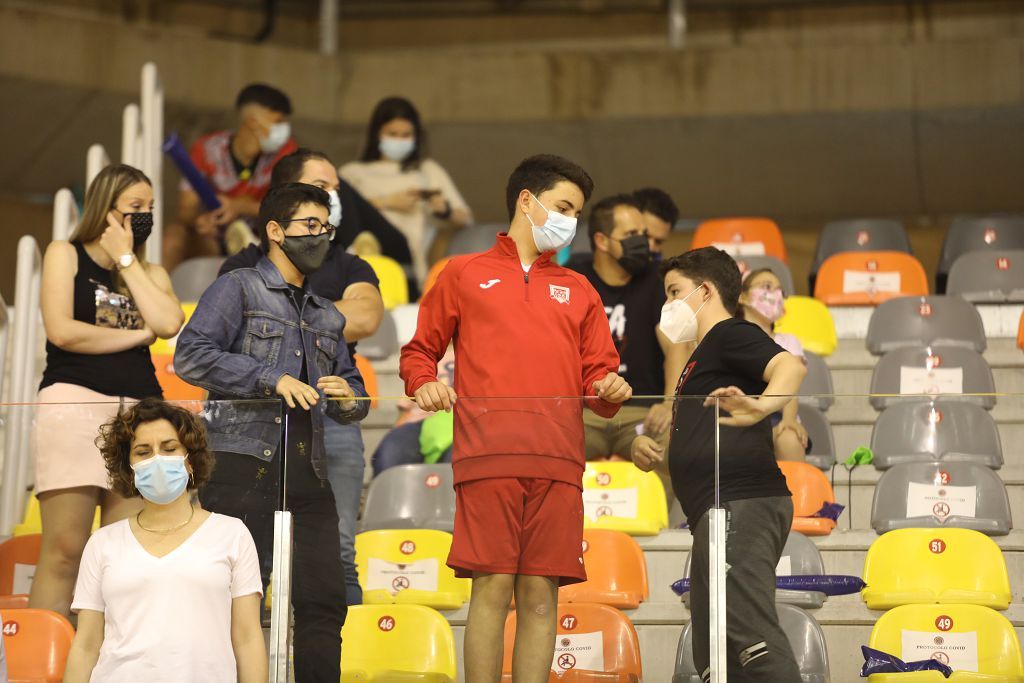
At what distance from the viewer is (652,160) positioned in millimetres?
9906

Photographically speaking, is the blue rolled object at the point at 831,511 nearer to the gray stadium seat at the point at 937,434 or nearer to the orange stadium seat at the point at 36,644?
the gray stadium seat at the point at 937,434

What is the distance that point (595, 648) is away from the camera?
387 centimetres

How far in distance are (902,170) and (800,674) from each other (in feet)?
21.4

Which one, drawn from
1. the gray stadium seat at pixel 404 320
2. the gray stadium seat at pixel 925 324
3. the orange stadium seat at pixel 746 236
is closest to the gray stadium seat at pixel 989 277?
the gray stadium seat at pixel 925 324

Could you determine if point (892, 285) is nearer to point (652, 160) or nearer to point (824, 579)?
point (652, 160)

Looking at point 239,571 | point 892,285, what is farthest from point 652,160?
point 239,571

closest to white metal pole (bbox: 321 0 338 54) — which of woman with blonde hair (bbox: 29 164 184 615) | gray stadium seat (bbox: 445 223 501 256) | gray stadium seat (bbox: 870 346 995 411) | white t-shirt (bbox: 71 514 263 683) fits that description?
gray stadium seat (bbox: 445 223 501 256)

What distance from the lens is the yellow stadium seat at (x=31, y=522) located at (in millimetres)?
4129

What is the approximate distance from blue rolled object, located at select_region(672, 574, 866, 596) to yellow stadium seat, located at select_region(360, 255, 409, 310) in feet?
11.7

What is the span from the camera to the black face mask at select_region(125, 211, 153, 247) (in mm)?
4480

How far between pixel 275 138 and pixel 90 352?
304cm

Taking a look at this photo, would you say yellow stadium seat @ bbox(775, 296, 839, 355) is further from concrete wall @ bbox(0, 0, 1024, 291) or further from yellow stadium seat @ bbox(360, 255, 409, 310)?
concrete wall @ bbox(0, 0, 1024, 291)

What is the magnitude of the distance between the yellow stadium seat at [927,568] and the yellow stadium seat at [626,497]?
0.53m

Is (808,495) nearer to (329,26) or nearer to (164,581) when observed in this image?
(164,581)
